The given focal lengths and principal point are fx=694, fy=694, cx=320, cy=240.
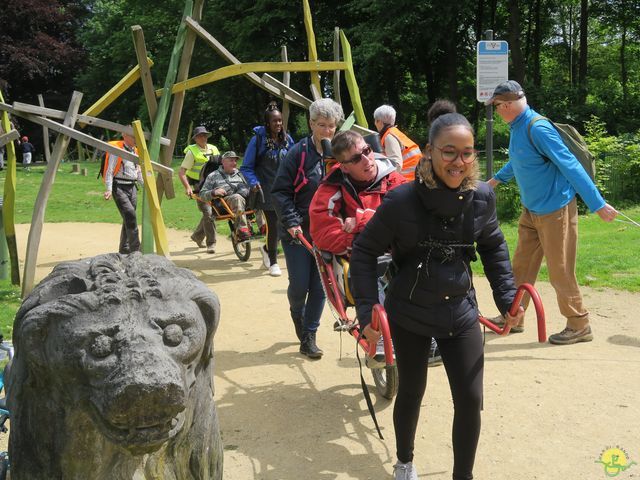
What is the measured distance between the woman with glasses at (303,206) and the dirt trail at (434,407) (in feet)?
1.18

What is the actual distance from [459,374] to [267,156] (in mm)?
5624

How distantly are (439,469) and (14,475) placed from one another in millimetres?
2298

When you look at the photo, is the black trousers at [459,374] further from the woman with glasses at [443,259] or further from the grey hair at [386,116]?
the grey hair at [386,116]

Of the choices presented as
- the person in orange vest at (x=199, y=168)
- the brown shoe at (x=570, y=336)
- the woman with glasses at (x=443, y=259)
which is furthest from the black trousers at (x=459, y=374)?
the person in orange vest at (x=199, y=168)

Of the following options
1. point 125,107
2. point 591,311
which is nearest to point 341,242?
point 591,311

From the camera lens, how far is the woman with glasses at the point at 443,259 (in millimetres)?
2980

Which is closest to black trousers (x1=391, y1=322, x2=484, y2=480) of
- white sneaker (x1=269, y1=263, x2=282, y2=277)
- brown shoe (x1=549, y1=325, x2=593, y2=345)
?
brown shoe (x1=549, y1=325, x2=593, y2=345)

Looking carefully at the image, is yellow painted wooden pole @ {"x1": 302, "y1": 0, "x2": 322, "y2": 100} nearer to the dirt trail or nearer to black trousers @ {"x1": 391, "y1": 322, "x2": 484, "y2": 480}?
the dirt trail

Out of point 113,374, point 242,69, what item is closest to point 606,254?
point 242,69

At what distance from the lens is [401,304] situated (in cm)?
316

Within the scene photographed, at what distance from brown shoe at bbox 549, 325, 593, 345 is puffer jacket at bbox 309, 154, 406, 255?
2436 millimetres

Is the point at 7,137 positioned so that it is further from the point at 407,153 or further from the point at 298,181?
the point at 407,153

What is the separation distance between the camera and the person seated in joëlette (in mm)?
10281

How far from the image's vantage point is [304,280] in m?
5.44
